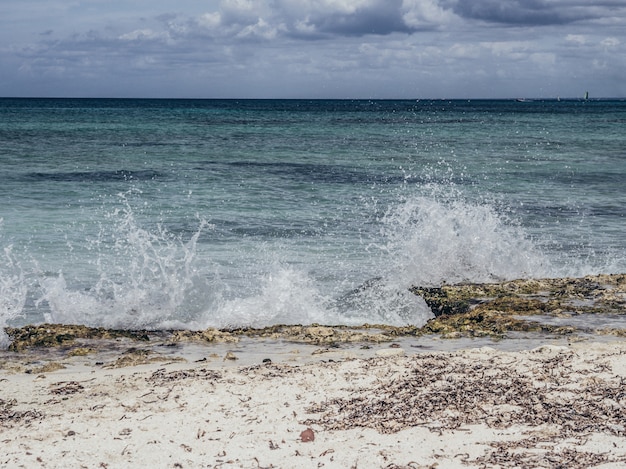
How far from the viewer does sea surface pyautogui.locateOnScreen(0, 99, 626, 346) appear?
9461 millimetres

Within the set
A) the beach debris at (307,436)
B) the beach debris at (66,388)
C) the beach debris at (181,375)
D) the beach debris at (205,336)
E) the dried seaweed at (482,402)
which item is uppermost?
the dried seaweed at (482,402)

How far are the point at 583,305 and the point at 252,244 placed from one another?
612cm

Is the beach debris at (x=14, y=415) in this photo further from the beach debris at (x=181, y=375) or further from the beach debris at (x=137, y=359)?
the beach debris at (x=137, y=359)

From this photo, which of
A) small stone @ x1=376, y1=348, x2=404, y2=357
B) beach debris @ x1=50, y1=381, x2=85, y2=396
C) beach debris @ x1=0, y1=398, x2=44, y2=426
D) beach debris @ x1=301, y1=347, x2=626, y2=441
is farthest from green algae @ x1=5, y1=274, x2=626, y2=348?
beach debris @ x1=301, y1=347, x2=626, y2=441

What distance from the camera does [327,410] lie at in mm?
5438

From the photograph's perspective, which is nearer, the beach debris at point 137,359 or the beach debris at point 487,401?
the beach debris at point 487,401

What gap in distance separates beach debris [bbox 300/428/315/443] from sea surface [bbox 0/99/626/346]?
12.7ft

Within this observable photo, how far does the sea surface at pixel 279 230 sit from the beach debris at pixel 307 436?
3.86m

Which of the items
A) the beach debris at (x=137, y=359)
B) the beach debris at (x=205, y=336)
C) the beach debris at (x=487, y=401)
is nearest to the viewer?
the beach debris at (x=487, y=401)

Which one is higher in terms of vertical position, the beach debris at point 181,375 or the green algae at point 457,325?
the beach debris at point 181,375

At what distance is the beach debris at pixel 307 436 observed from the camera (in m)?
4.99

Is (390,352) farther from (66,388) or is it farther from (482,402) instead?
(66,388)

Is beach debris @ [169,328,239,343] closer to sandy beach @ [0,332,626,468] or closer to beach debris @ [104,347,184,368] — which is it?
beach debris @ [104,347,184,368]

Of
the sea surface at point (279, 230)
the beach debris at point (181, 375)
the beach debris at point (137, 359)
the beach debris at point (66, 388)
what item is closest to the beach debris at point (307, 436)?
the beach debris at point (181, 375)
